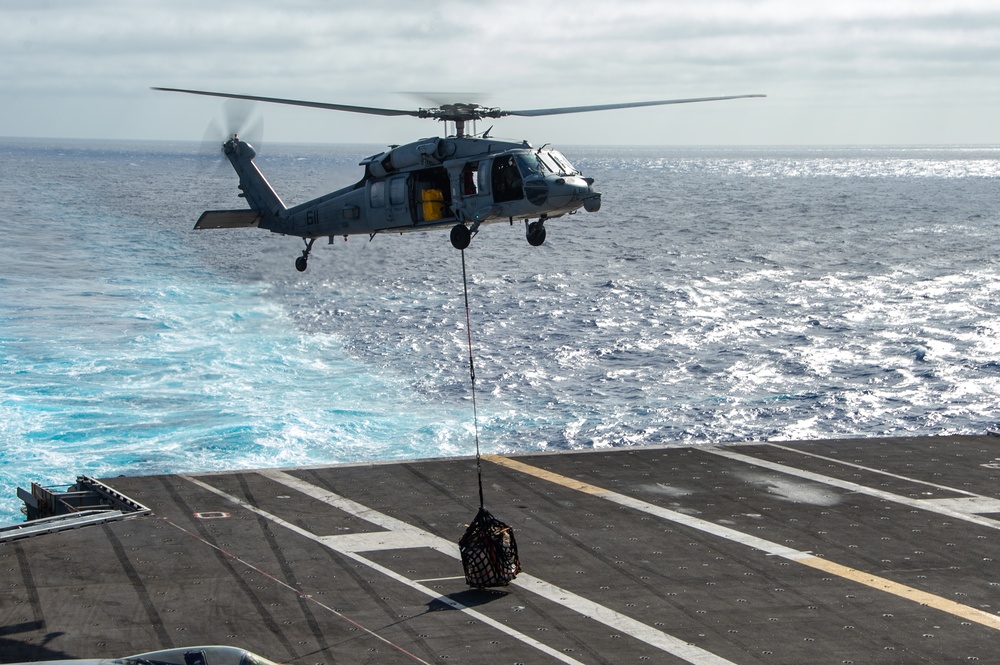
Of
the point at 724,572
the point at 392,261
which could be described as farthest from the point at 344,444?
the point at 392,261

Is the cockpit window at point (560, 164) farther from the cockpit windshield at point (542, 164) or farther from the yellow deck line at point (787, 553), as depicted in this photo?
the yellow deck line at point (787, 553)

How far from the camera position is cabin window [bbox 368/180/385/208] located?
82.0ft

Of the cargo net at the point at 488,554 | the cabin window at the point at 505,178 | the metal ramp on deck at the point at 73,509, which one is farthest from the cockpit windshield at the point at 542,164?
the metal ramp on deck at the point at 73,509

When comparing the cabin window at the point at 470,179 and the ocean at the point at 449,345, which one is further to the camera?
the ocean at the point at 449,345

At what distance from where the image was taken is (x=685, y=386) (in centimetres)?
4344

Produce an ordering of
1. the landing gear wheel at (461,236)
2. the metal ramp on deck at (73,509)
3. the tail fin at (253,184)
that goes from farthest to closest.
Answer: the tail fin at (253,184) < the landing gear wheel at (461,236) < the metal ramp on deck at (73,509)

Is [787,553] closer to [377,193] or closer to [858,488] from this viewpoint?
[858,488]

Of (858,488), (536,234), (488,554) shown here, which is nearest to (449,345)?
(536,234)

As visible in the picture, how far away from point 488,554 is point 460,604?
943 mm

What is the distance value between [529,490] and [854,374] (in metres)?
24.4

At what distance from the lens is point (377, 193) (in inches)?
989

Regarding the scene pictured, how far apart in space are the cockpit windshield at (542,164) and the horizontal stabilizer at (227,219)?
7726mm

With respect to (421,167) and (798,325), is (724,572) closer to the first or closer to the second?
(421,167)

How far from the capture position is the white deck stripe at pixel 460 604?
53.7 ft
